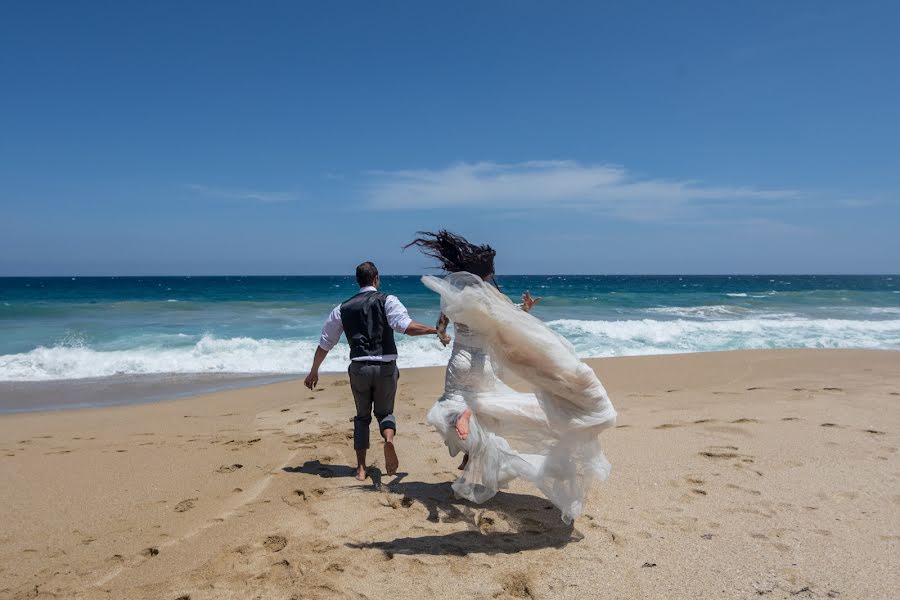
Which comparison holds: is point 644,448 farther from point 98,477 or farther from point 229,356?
point 229,356

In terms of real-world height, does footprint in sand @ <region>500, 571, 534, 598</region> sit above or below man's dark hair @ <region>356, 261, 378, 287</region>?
below

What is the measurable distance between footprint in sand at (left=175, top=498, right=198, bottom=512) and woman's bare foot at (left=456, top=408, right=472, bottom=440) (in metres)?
2.11

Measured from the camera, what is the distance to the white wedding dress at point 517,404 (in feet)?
11.7

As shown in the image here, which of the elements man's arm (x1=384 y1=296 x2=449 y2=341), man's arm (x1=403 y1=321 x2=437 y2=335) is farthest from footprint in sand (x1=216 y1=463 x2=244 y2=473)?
man's arm (x1=403 y1=321 x2=437 y2=335)

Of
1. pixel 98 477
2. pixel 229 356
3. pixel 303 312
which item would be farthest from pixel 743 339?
pixel 303 312

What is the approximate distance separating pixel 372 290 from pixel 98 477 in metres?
2.92

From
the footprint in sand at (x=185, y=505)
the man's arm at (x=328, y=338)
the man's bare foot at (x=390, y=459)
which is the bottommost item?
the footprint in sand at (x=185, y=505)

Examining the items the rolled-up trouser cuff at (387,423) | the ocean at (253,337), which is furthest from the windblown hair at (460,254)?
the ocean at (253,337)

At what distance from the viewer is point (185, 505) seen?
14.7 ft

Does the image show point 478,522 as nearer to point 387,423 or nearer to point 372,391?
point 387,423

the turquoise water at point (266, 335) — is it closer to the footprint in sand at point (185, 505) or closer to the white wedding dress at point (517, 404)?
the footprint in sand at point (185, 505)

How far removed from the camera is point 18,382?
1121 centimetres

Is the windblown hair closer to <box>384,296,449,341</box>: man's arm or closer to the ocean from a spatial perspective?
<box>384,296,449,341</box>: man's arm

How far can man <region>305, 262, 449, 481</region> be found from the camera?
4.81 m
